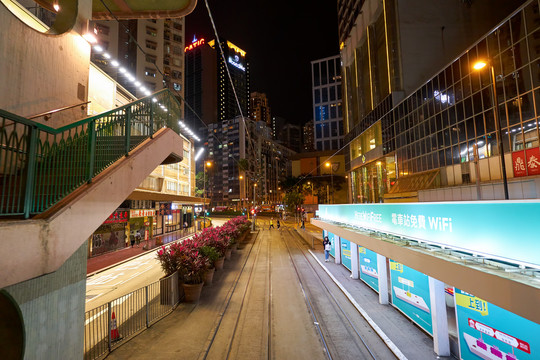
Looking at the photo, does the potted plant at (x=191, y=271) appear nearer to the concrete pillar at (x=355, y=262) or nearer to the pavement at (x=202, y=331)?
the pavement at (x=202, y=331)

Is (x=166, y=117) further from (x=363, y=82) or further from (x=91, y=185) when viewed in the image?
(x=363, y=82)

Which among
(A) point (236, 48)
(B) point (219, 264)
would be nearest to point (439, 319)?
(B) point (219, 264)

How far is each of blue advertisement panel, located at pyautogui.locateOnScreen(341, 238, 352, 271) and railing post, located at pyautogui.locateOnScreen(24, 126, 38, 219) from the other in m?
15.4

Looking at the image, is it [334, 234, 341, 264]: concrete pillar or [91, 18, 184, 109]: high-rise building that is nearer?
[334, 234, 341, 264]: concrete pillar

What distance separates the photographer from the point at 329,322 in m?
9.29

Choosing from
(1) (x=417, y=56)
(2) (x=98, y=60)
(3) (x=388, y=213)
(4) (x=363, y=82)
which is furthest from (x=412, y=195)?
(2) (x=98, y=60)

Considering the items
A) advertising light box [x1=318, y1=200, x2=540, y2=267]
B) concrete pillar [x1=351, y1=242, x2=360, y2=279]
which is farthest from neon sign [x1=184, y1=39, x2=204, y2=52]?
advertising light box [x1=318, y1=200, x2=540, y2=267]

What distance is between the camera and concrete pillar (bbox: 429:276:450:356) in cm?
723

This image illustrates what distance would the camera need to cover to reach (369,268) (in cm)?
1279

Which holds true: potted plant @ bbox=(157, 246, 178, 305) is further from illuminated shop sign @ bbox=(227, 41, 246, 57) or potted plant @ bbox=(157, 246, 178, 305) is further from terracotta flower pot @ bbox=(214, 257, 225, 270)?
illuminated shop sign @ bbox=(227, 41, 246, 57)

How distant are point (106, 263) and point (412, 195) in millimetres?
27783

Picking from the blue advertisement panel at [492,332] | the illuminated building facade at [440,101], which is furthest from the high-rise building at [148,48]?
the blue advertisement panel at [492,332]

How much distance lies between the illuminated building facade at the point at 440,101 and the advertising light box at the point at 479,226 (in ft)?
28.3

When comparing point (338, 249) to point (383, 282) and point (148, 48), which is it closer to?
point (383, 282)
